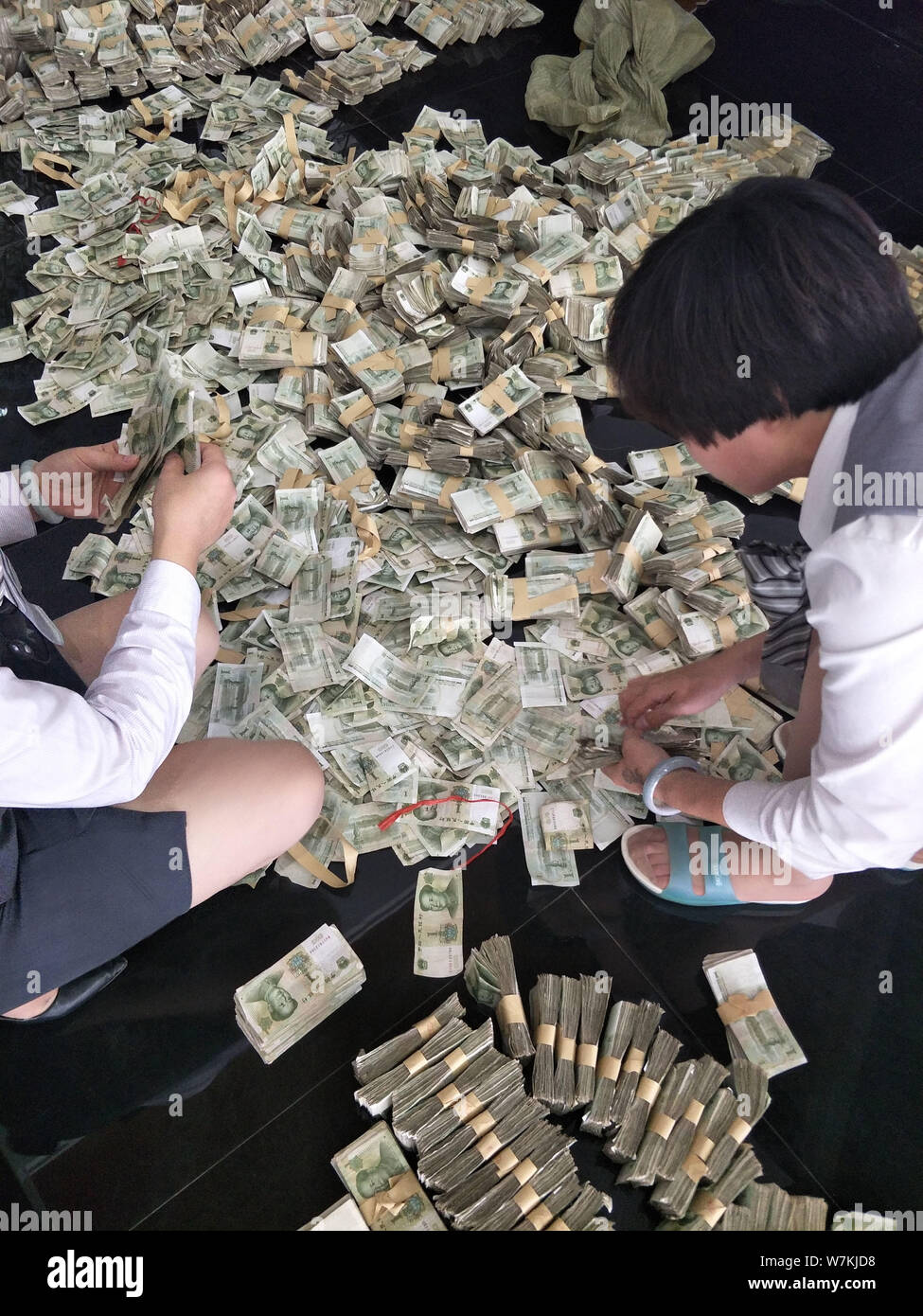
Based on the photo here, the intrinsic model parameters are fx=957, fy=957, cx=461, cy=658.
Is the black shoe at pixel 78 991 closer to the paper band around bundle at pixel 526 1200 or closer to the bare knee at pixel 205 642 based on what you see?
the bare knee at pixel 205 642

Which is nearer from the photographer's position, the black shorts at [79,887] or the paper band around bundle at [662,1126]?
the black shorts at [79,887]

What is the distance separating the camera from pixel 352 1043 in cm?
166

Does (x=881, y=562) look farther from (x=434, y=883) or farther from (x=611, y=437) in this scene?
(x=611, y=437)

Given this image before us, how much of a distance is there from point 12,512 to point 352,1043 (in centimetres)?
110

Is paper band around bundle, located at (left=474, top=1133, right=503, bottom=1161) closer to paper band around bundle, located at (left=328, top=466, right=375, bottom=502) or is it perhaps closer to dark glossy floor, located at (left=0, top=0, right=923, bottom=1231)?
dark glossy floor, located at (left=0, top=0, right=923, bottom=1231)

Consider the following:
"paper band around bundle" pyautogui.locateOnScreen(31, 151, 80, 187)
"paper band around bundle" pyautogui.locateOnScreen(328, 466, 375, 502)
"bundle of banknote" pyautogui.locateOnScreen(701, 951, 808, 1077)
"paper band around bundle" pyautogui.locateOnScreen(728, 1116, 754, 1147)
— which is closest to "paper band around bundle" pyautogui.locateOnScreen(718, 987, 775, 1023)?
"bundle of banknote" pyautogui.locateOnScreen(701, 951, 808, 1077)

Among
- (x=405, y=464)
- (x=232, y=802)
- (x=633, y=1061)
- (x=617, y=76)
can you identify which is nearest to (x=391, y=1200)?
(x=633, y=1061)

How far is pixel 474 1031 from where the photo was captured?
1.59m

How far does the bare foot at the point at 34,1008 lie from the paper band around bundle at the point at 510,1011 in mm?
759

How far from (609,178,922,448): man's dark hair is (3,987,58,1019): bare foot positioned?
141 cm

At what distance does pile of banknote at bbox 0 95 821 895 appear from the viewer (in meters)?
1.94

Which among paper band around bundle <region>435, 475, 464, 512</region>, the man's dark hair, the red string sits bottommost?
the red string

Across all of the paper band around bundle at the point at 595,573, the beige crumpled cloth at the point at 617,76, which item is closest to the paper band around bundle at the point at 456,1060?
the paper band around bundle at the point at 595,573

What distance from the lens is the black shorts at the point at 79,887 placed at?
1386mm
